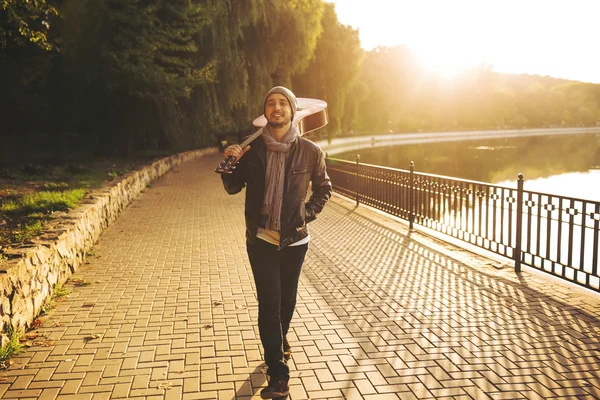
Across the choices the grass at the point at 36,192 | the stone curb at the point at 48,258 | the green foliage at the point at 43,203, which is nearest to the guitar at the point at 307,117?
the stone curb at the point at 48,258

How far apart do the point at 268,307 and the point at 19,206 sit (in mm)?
7222

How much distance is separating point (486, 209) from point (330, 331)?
15.3 feet

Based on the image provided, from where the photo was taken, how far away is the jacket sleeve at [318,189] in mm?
4102

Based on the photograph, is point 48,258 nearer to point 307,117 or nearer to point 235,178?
point 235,178

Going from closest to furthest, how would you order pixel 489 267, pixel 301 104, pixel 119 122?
pixel 301 104, pixel 489 267, pixel 119 122

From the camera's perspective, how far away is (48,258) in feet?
20.3

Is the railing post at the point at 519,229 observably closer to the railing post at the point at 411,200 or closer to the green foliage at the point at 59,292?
the railing post at the point at 411,200

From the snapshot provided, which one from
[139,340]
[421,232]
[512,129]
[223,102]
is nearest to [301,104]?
[139,340]

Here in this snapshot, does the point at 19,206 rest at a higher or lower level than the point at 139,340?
higher

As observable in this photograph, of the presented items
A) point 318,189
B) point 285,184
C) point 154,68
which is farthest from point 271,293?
point 154,68

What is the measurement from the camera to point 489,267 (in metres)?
7.81

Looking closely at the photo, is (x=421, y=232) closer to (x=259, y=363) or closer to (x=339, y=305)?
(x=339, y=305)

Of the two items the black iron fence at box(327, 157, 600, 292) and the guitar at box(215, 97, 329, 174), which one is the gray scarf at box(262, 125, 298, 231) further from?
the black iron fence at box(327, 157, 600, 292)

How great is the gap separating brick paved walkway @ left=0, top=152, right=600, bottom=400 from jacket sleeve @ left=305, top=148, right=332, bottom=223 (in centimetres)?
130
